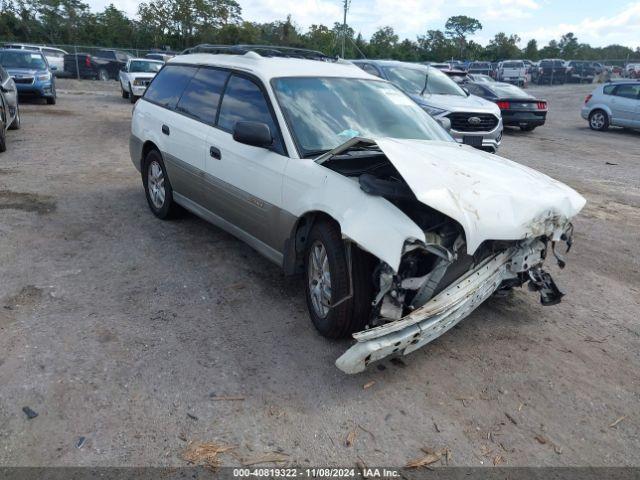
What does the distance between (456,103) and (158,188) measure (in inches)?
280

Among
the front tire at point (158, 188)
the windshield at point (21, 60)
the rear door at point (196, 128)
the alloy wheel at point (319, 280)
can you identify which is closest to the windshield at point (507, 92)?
the front tire at point (158, 188)

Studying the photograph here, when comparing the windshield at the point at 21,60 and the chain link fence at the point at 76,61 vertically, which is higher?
the windshield at the point at 21,60

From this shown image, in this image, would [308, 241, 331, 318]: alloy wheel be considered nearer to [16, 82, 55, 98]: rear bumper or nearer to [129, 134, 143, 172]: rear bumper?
[129, 134, 143, 172]: rear bumper

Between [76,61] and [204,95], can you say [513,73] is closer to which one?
[76,61]

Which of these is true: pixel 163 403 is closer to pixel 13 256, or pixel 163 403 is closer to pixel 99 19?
pixel 13 256

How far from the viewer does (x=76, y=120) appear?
14.2m

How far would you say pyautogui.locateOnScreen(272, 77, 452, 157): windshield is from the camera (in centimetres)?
406

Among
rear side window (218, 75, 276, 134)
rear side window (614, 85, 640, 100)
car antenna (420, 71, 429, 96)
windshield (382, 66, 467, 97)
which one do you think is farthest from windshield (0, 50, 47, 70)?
rear side window (614, 85, 640, 100)

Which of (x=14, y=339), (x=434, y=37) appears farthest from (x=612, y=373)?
(x=434, y=37)

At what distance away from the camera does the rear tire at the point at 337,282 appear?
335cm

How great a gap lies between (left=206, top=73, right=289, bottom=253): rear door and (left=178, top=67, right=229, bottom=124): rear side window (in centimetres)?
15

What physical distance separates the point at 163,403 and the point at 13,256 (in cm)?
282

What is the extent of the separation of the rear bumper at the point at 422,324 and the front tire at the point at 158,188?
3.40 metres

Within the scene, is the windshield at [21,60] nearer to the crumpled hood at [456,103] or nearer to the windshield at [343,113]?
the crumpled hood at [456,103]
